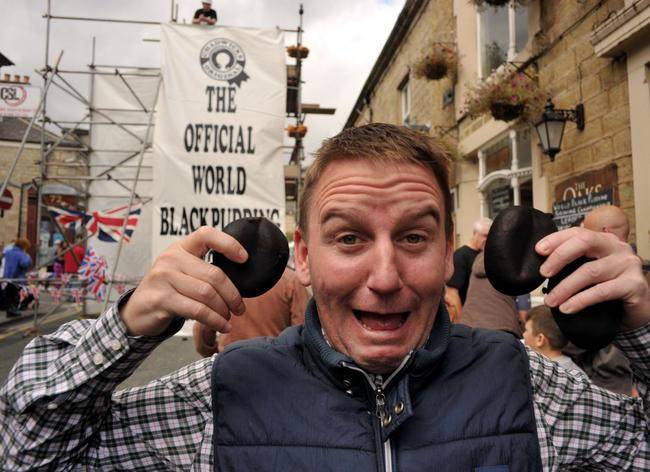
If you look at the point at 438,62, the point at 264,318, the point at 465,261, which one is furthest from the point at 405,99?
the point at 264,318

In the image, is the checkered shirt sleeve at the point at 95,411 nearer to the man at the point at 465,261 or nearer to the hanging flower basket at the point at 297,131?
the man at the point at 465,261

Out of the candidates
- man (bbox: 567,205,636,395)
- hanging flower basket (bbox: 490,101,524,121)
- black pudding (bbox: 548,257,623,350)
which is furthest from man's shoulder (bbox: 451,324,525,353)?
hanging flower basket (bbox: 490,101,524,121)

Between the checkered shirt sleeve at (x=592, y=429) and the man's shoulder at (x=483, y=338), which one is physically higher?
the man's shoulder at (x=483, y=338)

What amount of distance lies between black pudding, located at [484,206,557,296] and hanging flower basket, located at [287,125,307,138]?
787cm

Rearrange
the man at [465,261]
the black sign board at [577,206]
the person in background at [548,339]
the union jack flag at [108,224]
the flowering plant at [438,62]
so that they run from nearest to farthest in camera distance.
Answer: the person in background at [548,339] → the man at [465,261] → the black sign board at [577,206] → the union jack flag at [108,224] → the flowering plant at [438,62]

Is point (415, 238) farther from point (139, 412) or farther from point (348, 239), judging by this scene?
point (139, 412)

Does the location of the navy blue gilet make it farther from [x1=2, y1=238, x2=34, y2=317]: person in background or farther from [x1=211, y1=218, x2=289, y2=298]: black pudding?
[x1=2, y1=238, x2=34, y2=317]: person in background

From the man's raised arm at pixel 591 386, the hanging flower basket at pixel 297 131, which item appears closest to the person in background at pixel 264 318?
the man's raised arm at pixel 591 386

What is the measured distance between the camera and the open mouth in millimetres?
1281

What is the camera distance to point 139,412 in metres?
1.29

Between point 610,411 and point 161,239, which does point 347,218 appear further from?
point 161,239

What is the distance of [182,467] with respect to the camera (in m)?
1.28

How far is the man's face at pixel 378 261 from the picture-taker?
1254mm

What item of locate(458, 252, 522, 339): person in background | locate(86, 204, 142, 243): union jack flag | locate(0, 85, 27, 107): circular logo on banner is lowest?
locate(458, 252, 522, 339): person in background
